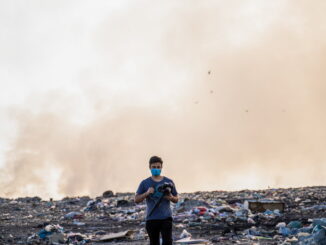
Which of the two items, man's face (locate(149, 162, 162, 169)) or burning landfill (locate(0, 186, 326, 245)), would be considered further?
burning landfill (locate(0, 186, 326, 245))

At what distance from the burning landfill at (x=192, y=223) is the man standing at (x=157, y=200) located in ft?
8.07

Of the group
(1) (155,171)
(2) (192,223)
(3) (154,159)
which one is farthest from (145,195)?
(2) (192,223)

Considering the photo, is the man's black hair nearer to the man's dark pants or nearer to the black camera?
the black camera

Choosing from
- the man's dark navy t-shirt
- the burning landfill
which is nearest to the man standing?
the man's dark navy t-shirt

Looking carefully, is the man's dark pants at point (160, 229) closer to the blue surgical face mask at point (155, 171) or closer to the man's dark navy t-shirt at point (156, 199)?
the man's dark navy t-shirt at point (156, 199)

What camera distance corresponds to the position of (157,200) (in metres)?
4.46

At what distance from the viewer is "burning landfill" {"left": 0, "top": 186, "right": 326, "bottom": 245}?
27.3 feet

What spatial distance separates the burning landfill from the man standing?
246 centimetres

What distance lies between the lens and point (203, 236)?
890cm

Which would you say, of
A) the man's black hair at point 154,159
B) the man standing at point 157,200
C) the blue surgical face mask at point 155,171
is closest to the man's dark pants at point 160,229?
the man standing at point 157,200

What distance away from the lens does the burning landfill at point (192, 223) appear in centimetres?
833

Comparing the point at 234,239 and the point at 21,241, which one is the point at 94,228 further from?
the point at 234,239

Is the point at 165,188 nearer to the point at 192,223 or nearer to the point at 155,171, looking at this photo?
the point at 155,171

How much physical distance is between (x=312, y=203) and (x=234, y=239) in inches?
218
